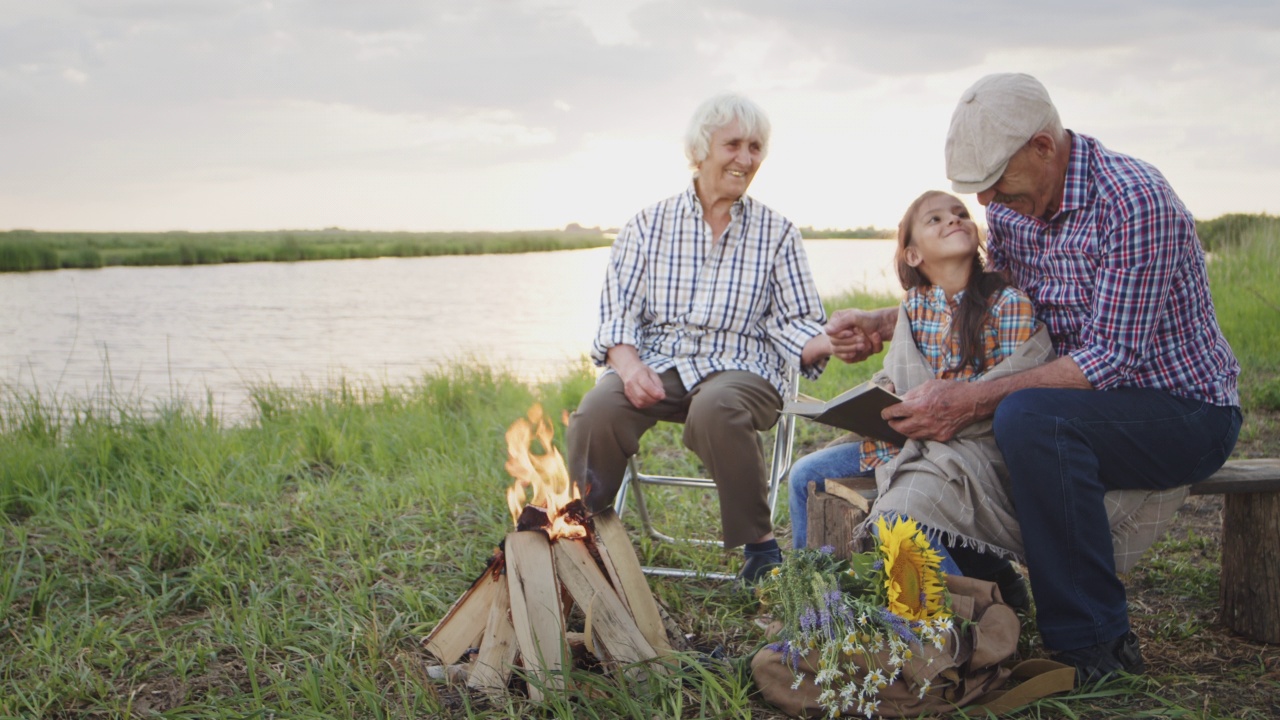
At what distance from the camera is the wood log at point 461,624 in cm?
257

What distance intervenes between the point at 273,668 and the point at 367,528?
1.21m

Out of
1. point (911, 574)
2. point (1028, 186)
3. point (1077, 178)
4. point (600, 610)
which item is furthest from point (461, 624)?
point (1077, 178)

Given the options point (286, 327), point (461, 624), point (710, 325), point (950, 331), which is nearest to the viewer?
point (461, 624)

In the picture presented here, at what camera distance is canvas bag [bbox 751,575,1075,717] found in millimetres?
2195

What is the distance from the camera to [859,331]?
3068 mm

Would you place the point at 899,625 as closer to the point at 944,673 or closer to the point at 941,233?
the point at 944,673

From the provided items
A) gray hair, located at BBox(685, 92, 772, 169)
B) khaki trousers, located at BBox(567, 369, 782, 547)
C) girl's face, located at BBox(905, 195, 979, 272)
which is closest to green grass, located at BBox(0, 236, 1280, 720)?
khaki trousers, located at BBox(567, 369, 782, 547)

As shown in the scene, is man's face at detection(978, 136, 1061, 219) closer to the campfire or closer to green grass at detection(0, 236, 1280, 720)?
green grass at detection(0, 236, 1280, 720)

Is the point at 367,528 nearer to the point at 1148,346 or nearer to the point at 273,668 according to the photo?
the point at 273,668

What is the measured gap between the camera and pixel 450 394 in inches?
259

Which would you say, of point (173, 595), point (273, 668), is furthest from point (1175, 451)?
point (173, 595)

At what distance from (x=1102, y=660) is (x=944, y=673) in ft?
1.64

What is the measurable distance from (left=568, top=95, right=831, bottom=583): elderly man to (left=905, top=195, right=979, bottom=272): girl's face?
68cm

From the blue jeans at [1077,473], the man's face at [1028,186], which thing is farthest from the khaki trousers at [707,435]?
the man's face at [1028,186]
